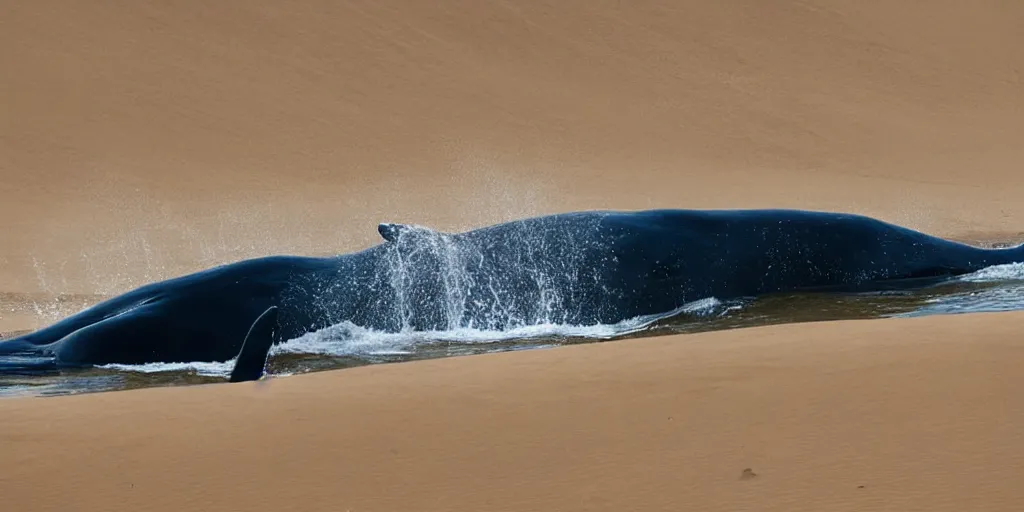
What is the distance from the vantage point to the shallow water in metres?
7.57

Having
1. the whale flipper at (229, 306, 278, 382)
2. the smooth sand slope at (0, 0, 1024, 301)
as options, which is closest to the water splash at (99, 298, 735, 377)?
the whale flipper at (229, 306, 278, 382)

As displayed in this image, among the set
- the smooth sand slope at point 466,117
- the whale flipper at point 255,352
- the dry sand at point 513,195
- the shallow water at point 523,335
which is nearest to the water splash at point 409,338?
the shallow water at point 523,335

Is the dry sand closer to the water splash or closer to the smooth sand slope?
the smooth sand slope

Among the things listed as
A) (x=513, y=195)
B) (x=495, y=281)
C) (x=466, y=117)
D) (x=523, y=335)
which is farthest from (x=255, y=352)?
(x=466, y=117)

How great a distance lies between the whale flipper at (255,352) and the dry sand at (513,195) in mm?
478

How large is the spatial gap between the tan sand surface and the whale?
6.44ft

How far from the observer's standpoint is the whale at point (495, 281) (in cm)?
827

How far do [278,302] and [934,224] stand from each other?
41.2 ft

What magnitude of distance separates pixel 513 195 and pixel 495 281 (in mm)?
13142

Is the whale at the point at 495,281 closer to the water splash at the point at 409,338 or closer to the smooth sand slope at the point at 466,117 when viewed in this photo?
the water splash at the point at 409,338

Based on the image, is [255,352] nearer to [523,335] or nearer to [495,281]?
[523,335]

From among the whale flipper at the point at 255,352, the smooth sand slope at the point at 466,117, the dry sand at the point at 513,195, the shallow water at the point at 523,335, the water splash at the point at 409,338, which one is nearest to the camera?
the dry sand at the point at 513,195

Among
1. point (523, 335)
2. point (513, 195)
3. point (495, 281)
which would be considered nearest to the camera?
point (523, 335)

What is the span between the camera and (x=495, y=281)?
8.89 metres
